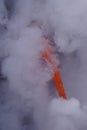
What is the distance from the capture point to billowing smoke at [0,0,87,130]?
224 inches

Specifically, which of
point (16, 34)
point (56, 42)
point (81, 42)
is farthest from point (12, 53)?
point (81, 42)

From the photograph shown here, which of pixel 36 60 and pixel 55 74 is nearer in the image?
pixel 55 74

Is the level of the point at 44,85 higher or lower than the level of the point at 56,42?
lower

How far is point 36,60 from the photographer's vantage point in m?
5.72

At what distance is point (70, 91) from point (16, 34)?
112cm

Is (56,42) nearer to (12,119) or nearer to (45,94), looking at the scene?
(45,94)

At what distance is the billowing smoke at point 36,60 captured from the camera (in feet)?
18.6

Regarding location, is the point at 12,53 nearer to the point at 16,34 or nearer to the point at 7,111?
the point at 16,34

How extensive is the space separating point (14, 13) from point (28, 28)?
0.91 feet

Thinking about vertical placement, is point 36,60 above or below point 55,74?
above

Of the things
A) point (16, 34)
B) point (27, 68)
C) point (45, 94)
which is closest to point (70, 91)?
point (45, 94)

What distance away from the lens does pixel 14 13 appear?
576cm

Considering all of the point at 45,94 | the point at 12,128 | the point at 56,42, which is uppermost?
the point at 56,42

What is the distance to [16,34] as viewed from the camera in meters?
5.75
